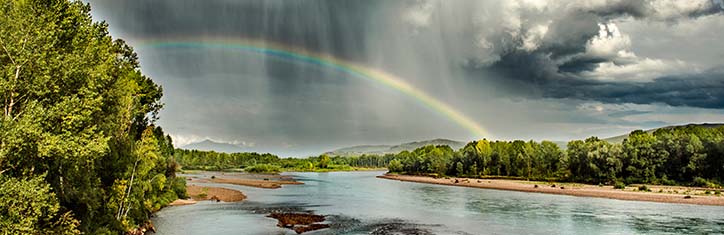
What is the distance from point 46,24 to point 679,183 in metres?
128

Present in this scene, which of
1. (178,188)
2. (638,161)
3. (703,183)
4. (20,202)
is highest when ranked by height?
(638,161)

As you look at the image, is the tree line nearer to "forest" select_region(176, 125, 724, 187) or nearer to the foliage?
"forest" select_region(176, 125, 724, 187)

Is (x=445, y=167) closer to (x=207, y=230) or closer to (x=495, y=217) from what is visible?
(x=495, y=217)

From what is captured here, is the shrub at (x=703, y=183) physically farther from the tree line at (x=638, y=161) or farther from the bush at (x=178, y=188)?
the bush at (x=178, y=188)

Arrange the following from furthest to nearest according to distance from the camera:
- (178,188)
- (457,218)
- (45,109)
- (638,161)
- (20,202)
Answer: (638,161) → (178,188) → (457,218) → (45,109) → (20,202)

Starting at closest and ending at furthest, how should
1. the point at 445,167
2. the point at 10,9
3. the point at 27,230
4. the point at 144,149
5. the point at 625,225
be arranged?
the point at 27,230 < the point at 10,9 < the point at 144,149 < the point at 625,225 < the point at 445,167

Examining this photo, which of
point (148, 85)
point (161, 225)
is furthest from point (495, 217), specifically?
point (148, 85)

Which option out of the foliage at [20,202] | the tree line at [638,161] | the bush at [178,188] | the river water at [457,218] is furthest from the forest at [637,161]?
the foliage at [20,202]

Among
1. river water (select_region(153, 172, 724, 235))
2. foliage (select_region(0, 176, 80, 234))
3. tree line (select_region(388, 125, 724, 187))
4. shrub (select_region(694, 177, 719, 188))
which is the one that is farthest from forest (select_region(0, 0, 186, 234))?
tree line (select_region(388, 125, 724, 187))

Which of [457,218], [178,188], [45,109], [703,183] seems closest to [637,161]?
[703,183]

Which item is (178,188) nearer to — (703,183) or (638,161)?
(638,161)

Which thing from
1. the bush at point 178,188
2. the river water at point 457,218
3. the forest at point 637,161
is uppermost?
the forest at point 637,161

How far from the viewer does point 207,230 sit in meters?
43.6

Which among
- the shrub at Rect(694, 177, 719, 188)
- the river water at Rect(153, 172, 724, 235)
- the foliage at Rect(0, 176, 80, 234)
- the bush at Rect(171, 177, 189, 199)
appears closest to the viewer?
the foliage at Rect(0, 176, 80, 234)
